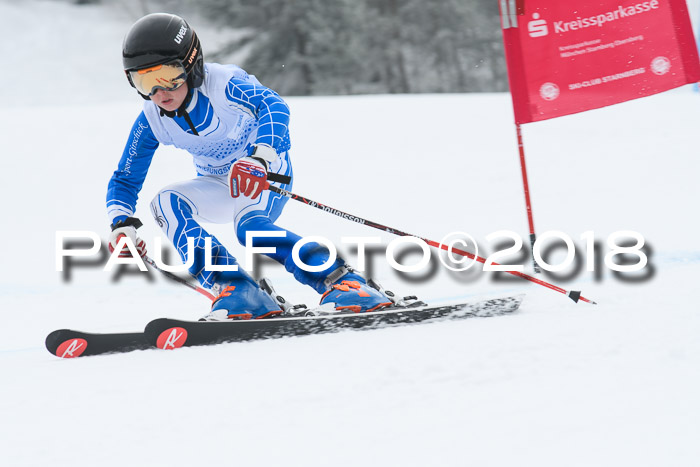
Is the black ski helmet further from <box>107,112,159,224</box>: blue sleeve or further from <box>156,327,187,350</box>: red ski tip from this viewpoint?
<box>156,327,187,350</box>: red ski tip

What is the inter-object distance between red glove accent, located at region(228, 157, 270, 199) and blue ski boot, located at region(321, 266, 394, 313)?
1.78 feet

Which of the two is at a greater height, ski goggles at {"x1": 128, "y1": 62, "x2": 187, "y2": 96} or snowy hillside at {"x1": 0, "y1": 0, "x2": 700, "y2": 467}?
ski goggles at {"x1": 128, "y1": 62, "x2": 187, "y2": 96}

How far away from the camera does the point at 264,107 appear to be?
3.20 meters

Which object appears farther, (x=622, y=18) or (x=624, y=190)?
(x=624, y=190)

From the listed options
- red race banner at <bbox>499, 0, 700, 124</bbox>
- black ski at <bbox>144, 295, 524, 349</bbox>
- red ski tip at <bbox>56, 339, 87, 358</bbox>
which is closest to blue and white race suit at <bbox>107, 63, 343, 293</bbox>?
black ski at <bbox>144, 295, 524, 349</bbox>

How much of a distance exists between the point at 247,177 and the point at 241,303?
0.56m

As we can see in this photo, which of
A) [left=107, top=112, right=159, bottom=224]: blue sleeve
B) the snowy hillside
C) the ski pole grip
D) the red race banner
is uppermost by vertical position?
the red race banner

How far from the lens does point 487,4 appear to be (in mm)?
24266

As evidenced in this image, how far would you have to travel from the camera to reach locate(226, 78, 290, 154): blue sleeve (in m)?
3.15

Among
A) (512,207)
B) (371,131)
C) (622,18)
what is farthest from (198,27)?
(622,18)

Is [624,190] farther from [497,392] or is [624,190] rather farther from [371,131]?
[497,392]

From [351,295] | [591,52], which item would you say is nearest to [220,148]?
[351,295]

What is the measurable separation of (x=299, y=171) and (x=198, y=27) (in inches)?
982

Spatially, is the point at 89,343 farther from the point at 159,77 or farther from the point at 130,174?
the point at 159,77
